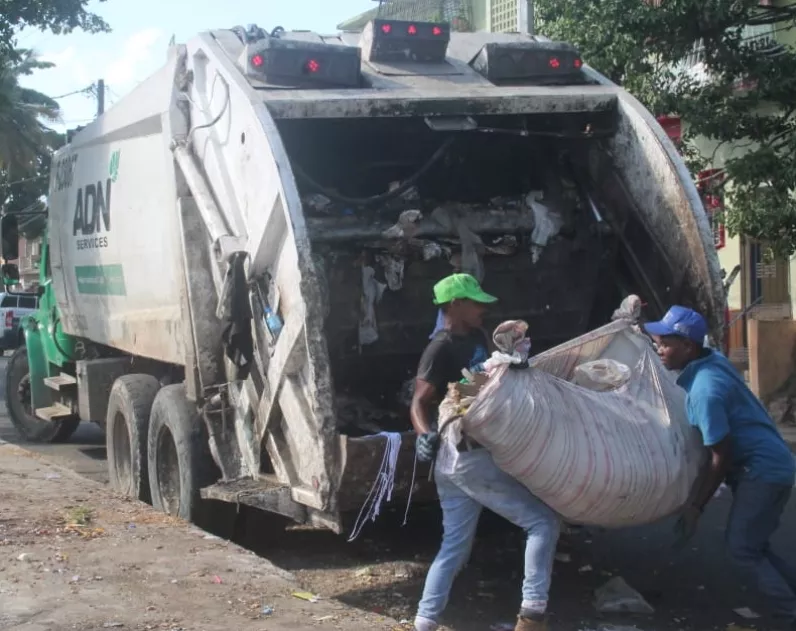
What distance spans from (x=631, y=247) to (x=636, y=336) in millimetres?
1619

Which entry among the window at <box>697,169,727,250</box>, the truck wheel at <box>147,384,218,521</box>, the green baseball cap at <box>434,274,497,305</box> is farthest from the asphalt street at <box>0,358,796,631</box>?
the window at <box>697,169,727,250</box>

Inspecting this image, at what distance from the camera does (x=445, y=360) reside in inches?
183

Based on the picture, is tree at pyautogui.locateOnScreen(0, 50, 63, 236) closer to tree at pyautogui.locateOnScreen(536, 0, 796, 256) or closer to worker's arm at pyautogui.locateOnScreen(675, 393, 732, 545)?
tree at pyautogui.locateOnScreen(536, 0, 796, 256)

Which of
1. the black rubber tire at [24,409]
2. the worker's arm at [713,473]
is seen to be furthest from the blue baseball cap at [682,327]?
the black rubber tire at [24,409]

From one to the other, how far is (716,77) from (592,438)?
25.2 ft

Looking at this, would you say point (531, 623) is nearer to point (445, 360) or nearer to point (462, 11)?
point (445, 360)

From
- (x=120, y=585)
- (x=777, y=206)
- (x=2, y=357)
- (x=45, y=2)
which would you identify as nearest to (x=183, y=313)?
(x=120, y=585)

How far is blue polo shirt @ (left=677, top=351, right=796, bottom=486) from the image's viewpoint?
471 cm

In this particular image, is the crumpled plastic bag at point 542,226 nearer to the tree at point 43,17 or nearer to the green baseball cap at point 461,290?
the green baseball cap at point 461,290

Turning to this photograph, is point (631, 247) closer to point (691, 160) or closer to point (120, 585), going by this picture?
point (120, 585)

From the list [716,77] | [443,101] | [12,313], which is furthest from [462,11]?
[443,101]

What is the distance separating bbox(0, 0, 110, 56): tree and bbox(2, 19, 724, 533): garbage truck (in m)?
11.8

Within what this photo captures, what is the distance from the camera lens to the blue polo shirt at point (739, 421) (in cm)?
471

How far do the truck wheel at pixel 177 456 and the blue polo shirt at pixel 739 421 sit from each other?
270 cm
